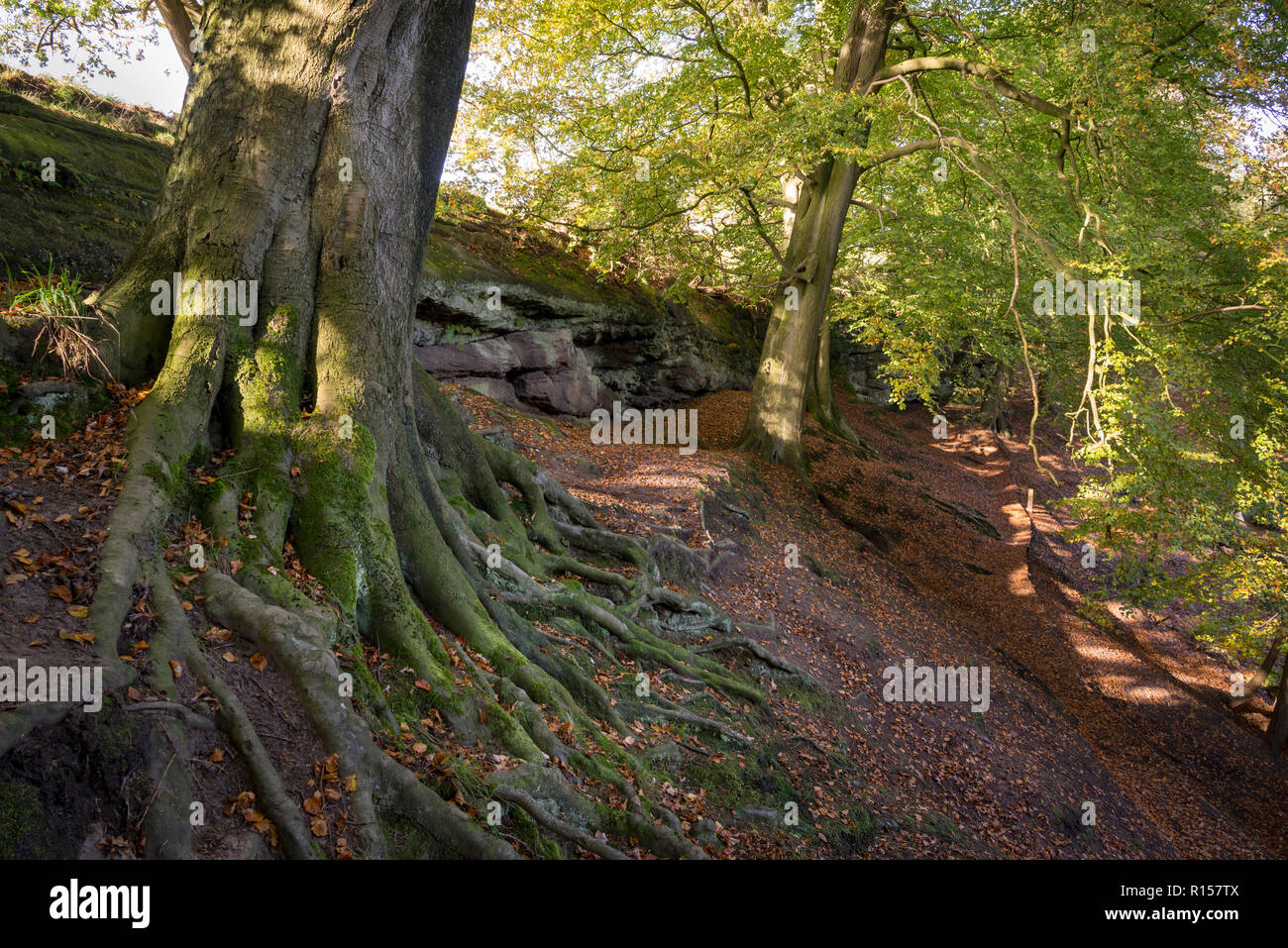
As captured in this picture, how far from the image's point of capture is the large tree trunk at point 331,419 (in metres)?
4.10

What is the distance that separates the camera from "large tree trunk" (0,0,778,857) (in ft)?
13.5

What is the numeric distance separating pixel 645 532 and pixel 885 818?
4546 mm

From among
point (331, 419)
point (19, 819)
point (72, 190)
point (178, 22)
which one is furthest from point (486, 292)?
point (19, 819)

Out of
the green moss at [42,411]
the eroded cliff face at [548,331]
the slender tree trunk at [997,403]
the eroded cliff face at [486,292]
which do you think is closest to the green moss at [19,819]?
the green moss at [42,411]

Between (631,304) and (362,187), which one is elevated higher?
(631,304)

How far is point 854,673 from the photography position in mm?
10453

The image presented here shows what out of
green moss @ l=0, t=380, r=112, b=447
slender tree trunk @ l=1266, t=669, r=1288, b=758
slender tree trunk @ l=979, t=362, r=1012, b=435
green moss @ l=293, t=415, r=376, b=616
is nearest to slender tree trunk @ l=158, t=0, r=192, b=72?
green moss @ l=0, t=380, r=112, b=447

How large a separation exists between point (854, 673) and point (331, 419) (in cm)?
805

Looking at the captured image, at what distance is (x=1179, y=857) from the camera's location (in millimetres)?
A: 10727

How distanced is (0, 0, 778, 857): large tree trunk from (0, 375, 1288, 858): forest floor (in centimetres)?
21

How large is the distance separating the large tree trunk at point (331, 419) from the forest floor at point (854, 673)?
0.69 feet

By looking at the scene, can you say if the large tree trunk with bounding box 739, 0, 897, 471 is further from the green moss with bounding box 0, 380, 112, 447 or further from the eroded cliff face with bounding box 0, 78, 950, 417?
the green moss with bounding box 0, 380, 112, 447

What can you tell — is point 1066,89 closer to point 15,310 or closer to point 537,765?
point 537,765

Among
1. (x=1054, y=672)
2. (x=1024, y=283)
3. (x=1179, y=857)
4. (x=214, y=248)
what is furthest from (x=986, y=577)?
(x=214, y=248)
